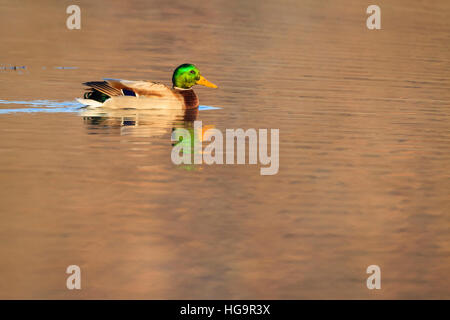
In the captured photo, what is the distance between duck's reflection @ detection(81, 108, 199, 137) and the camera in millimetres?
15539

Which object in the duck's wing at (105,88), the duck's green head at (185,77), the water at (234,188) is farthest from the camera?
the duck's green head at (185,77)

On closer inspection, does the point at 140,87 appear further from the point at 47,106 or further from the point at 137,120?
the point at 47,106

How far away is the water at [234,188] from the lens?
8.83 m

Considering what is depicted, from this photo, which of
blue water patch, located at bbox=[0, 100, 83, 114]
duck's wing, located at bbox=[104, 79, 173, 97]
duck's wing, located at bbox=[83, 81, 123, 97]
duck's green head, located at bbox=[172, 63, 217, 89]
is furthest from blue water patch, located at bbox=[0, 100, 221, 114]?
duck's green head, located at bbox=[172, 63, 217, 89]

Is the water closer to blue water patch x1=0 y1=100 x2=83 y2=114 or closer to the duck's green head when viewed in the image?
blue water patch x1=0 y1=100 x2=83 y2=114

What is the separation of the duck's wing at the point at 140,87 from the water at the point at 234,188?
0.41 m

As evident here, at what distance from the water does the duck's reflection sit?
0.14 feet

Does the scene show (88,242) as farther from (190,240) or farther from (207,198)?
(207,198)

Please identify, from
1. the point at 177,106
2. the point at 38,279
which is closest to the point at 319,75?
the point at 177,106

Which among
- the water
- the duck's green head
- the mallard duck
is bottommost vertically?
the water

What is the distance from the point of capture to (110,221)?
10.2m

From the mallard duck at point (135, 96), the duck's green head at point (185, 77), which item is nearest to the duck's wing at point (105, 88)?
the mallard duck at point (135, 96)

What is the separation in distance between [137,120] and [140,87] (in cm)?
86

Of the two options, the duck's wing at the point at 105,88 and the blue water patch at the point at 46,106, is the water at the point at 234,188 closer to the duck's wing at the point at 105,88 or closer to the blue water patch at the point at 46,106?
the blue water patch at the point at 46,106
